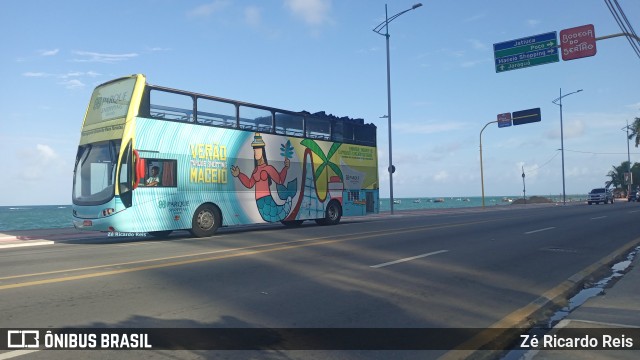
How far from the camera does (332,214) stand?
855 inches

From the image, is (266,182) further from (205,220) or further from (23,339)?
(23,339)

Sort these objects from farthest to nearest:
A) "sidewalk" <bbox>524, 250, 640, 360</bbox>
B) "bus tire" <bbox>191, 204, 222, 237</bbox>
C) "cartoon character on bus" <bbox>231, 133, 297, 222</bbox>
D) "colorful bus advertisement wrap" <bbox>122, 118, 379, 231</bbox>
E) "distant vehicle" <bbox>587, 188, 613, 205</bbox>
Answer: "distant vehicle" <bbox>587, 188, 613, 205</bbox> < "cartoon character on bus" <bbox>231, 133, 297, 222</bbox> < "bus tire" <bbox>191, 204, 222, 237</bbox> < "colorful bus advertisement wrap" <bbox>122, 118, 379, 231</bbox> < "sidewalk" <bbox>524, 250, 640, 360</bbox>

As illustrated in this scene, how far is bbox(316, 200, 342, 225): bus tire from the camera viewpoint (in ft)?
70.1

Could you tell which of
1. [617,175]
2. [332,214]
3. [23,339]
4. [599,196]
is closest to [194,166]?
[332,214]

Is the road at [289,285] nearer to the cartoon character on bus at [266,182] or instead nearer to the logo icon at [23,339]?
the logo icon at [23,339]

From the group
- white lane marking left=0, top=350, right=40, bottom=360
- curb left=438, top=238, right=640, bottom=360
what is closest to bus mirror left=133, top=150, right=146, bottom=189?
white lane marking left=0, top=350, right=40, bottom=360

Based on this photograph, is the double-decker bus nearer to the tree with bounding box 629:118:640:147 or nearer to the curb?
the curb

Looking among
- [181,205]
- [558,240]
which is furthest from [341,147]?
[558,240]

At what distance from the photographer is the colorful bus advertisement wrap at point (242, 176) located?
571 inches

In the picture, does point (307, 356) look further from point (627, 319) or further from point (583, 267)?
point (583, 267)

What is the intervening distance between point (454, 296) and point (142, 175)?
10.1 meters

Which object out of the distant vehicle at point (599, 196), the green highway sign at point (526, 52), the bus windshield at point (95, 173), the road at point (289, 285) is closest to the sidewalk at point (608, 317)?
the road at point (289, 285)

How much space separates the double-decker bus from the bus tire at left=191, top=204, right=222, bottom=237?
34 mm

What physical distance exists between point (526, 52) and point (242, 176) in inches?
450
